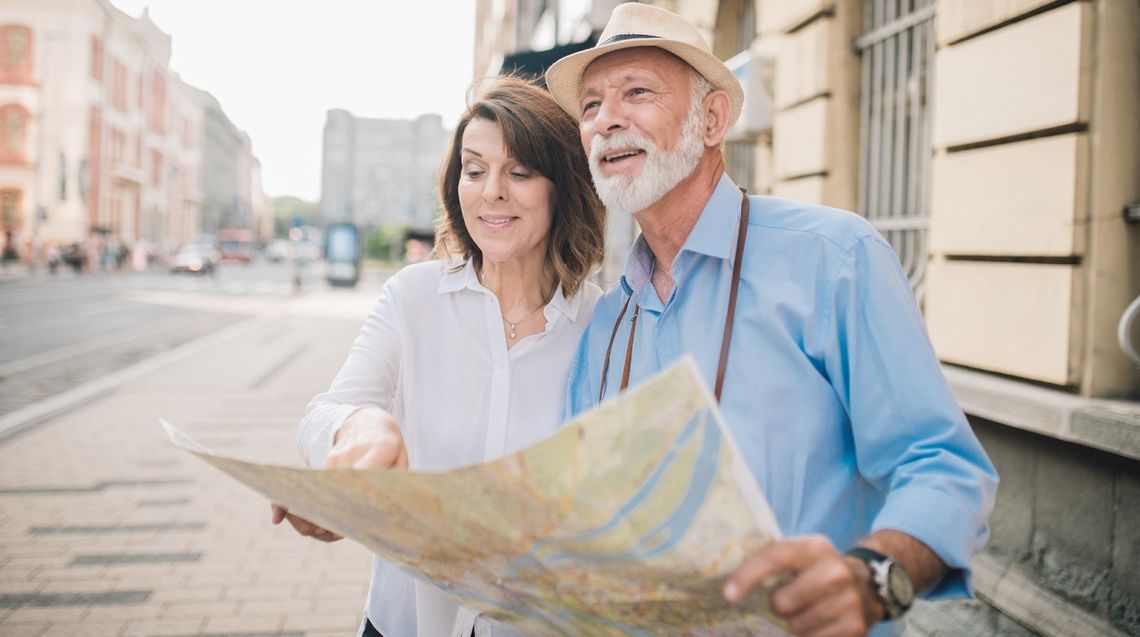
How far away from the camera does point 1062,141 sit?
344 cm

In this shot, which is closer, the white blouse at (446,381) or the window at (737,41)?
the white blouse at (446,381)

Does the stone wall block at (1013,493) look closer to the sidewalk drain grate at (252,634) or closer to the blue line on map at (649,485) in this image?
the sidewalk drain grate at (252,634)

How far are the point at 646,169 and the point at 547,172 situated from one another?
1.16ft

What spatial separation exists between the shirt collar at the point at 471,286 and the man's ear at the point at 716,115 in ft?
1.64

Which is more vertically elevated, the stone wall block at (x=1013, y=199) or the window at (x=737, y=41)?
the window at (x=737, y=41)

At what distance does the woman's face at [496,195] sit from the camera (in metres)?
1.91

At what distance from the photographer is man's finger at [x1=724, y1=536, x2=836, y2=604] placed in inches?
35.1

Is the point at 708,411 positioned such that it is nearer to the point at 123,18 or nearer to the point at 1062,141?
the point at 1062,141

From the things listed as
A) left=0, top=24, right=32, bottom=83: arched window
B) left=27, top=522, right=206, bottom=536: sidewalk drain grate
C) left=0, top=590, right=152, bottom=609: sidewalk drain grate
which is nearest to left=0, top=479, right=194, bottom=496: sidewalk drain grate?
left=27, top=522, right=206, bottom=536: sidewalk drain grate

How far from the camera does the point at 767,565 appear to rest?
2.94 ft

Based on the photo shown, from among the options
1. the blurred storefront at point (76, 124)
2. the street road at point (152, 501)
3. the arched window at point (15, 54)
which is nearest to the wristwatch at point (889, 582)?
the street road at point (152, 501)

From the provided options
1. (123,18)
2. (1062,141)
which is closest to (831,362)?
(1062,141)

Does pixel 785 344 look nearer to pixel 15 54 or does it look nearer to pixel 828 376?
pixel 828 376

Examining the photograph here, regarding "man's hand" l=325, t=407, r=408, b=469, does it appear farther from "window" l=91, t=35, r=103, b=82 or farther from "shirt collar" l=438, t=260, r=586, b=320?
"window" l=91, t=35, r=103, b=82
